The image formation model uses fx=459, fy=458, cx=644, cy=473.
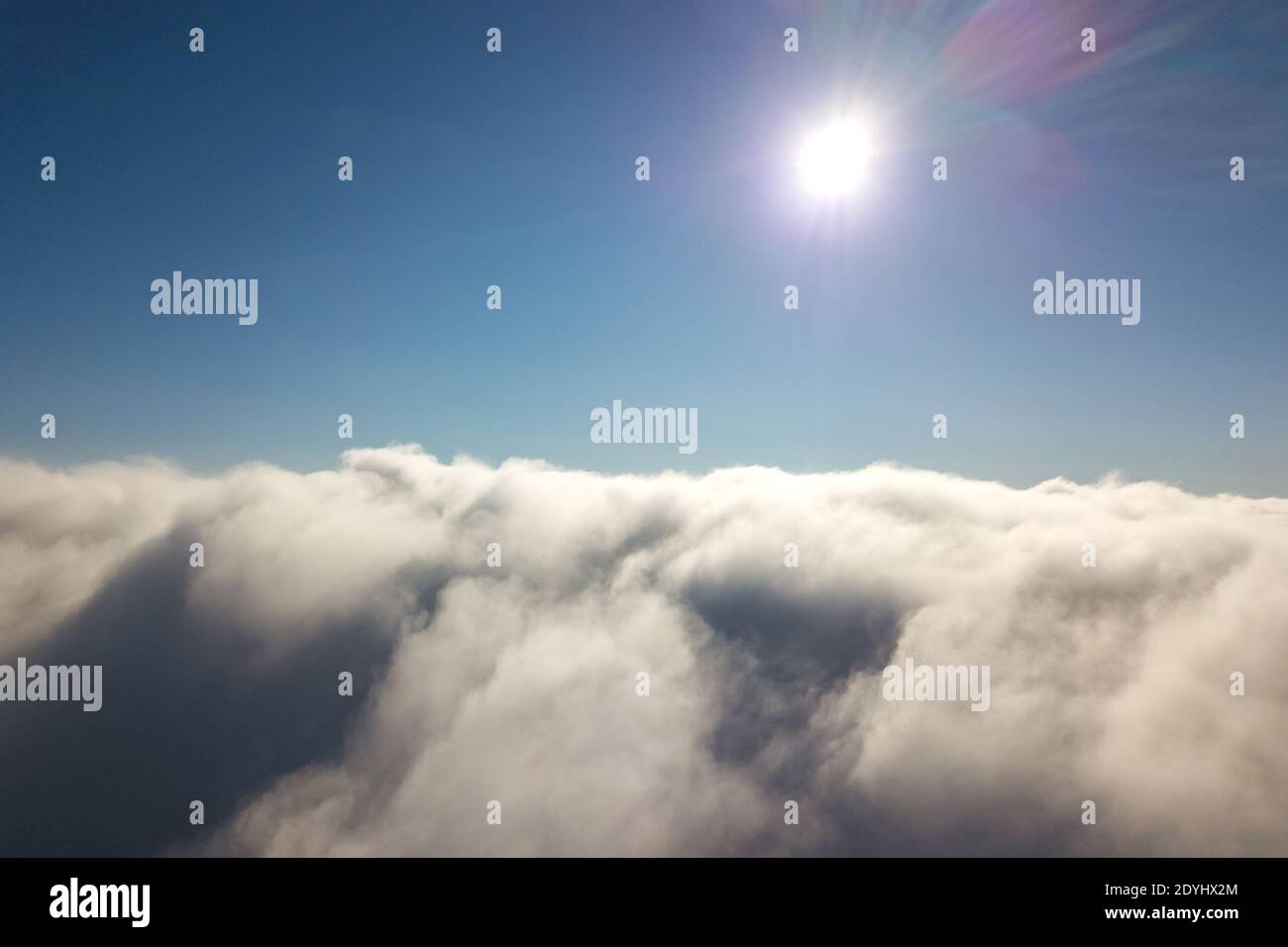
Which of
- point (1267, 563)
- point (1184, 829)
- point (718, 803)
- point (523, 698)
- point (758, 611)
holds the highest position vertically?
point (1267, 563)

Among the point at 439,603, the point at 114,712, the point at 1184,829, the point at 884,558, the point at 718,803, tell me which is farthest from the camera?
the point at 114,712

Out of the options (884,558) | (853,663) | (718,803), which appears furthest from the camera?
(884,558)

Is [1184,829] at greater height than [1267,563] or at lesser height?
lesser

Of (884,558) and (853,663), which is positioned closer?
(853,663)

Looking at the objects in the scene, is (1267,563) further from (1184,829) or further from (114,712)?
(114,712)
